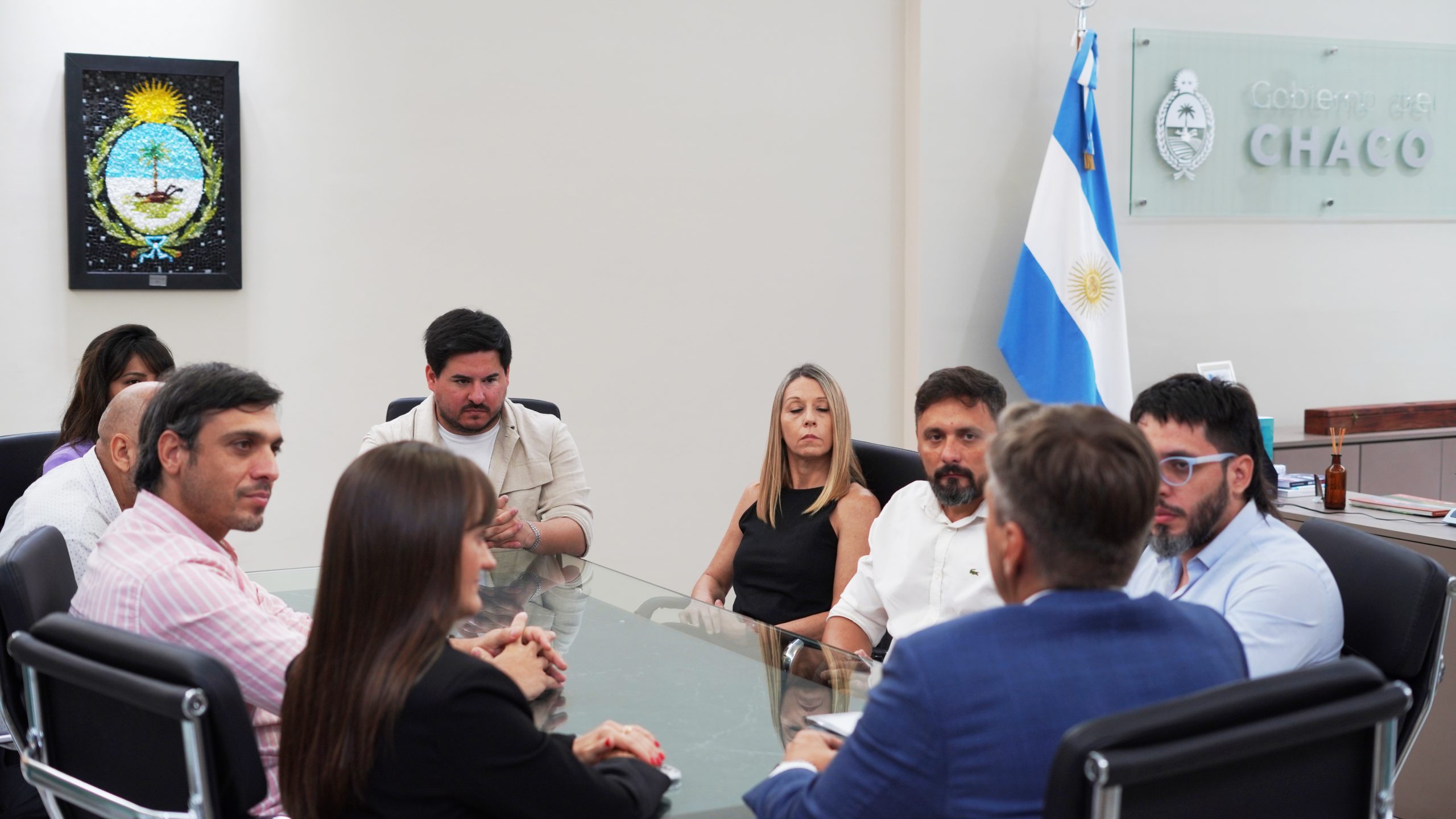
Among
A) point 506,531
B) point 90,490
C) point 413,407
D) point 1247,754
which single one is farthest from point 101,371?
point 1247,754

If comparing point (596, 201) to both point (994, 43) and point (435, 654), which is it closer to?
point (994, 43)

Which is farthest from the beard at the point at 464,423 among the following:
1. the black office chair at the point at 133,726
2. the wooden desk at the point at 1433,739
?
the wooden desk at the point at 1433,739

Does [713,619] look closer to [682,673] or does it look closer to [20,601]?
[682,673]

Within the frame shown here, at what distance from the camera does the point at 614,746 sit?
1865 millimetres

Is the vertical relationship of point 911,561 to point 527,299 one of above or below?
below

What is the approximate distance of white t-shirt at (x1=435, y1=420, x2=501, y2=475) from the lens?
3.81 metres

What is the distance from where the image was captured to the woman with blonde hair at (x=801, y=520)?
346cm

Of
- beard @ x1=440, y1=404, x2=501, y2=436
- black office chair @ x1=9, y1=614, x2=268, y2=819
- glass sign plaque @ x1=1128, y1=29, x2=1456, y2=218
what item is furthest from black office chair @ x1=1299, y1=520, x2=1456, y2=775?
glass sign plaque @ x1=1128, y1=29, x2=1456, y2=218

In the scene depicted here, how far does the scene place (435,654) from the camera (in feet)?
5.11

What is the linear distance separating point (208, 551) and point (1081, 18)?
4.41 m

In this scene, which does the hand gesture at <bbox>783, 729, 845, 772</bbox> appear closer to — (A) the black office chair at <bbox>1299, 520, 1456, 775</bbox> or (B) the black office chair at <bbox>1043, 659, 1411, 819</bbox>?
(B) the black office chair at <bbox>1043, 659, 1411, 819</bbox>

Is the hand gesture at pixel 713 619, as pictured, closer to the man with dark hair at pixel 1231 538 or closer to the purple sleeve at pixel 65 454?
the man with dark hair at pixel 1231 538

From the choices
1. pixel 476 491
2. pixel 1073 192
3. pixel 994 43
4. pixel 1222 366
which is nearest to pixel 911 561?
pixel 476 491

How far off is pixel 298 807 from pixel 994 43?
4.62m
